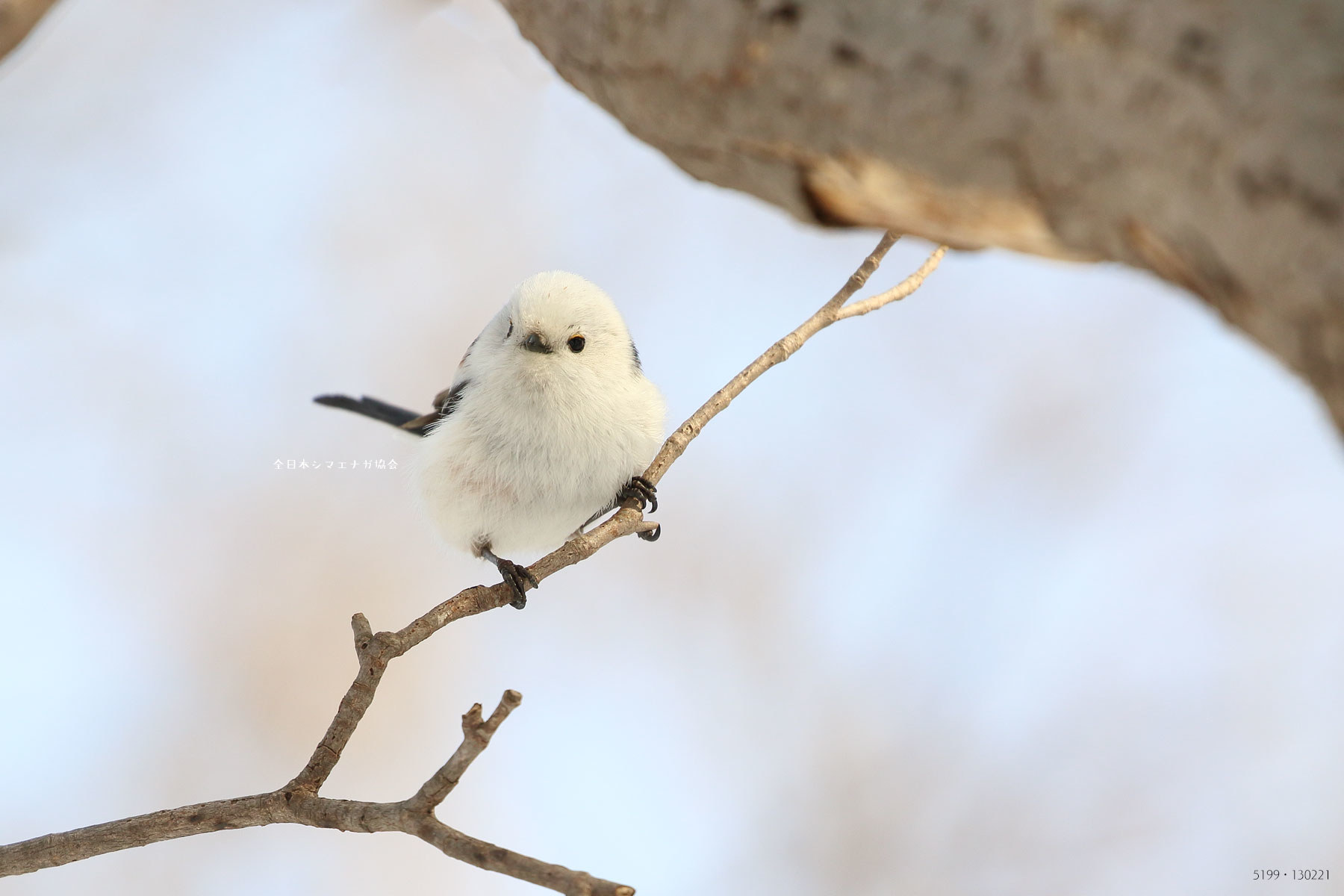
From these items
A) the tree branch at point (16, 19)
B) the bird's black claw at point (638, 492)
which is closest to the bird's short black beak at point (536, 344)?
the bird's black claw at point (638, 492)

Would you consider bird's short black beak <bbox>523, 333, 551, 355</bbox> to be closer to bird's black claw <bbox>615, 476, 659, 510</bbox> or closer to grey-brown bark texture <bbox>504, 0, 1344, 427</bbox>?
bird's black claw <bbox>615, 476, 659, 510</bbox>

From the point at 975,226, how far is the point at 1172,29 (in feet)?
0.54

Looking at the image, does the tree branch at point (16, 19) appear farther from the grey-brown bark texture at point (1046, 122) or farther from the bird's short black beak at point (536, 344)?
the bird's short black beak at point (536, 344)

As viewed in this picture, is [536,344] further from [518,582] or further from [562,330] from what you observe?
[518,582]

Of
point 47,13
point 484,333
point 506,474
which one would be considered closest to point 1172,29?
point 47,13

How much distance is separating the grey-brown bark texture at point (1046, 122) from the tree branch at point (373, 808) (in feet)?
1.57

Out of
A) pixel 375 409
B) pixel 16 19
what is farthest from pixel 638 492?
pixel 16 19

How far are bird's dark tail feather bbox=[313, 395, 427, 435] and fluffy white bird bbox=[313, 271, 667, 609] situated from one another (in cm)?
28

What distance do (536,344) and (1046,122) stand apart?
975 mm

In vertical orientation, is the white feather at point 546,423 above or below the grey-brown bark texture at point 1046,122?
above

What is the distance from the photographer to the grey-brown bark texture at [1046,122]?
44cm

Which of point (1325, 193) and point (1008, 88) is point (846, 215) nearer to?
point (1008, 88)

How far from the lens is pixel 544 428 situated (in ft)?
4.62

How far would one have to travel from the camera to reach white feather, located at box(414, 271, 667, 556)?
4.62ft
